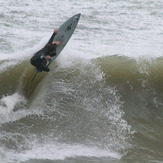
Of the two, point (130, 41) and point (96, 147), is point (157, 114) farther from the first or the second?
point (130, 41)

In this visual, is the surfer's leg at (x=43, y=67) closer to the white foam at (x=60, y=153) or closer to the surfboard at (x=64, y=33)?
the surfboard at (x=64, y=33)

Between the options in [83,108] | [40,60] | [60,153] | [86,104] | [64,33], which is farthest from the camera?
[64,33]

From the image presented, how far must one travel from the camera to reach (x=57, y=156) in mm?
6148

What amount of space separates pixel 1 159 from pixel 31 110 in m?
2.11

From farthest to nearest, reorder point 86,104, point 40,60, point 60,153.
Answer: point 40,60
point 86,104
point 60,153

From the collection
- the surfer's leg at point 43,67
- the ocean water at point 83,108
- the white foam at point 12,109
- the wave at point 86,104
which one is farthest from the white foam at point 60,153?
the surfer's leg at point 43,67

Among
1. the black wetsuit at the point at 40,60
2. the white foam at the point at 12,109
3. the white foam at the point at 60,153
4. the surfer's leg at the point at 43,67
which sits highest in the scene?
the black wetsuit at the point at 40,60

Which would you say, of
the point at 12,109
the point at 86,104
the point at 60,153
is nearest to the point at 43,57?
the point at 12,109

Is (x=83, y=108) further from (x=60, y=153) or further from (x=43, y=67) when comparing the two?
(x=60, y=153)

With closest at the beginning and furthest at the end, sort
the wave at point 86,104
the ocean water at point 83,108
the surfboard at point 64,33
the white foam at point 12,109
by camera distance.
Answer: the ocean water at point 83,108
the wave at point 86,104
the white foam at point 12,109
the surfboard at point 64,33

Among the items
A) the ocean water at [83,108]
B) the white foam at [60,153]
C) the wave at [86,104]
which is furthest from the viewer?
the wave at [86,104]

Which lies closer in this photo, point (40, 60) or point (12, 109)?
point (12, 109)

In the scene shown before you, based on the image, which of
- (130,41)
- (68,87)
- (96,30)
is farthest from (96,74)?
(96,30)

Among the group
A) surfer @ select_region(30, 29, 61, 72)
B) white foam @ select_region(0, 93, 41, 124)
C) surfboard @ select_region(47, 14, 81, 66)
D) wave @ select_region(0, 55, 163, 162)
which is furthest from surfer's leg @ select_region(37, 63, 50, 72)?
surfboard @ select_region(47, 14, 81, 66)
